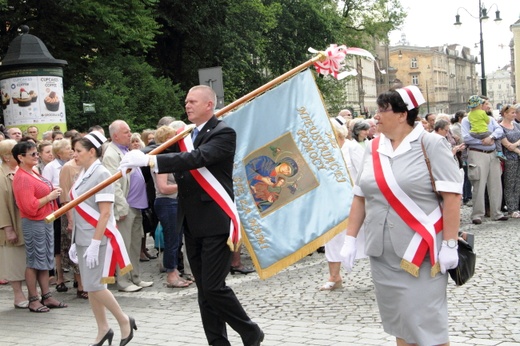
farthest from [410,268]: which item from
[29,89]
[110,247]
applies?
[29,89]

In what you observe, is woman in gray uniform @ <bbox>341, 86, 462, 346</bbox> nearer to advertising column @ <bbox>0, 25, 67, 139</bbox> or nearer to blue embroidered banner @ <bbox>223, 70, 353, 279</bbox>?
blue embroidered banner @ <bbox>223, 70, 353, 279</bbox>

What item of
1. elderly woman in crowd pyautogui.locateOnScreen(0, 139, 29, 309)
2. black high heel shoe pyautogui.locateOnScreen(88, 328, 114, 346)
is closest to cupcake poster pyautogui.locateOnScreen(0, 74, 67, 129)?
elderly woman in crowd pyautogui.locateOnScreen(0, 139, 29, 309)

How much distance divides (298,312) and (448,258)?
3.64m

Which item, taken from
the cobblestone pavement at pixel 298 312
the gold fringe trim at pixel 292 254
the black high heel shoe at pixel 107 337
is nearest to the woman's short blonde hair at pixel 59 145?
the cobblestone pavement at pixel 298 312

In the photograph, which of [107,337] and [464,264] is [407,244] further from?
[107,337]

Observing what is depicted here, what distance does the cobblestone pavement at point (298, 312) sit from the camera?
7.22 meters

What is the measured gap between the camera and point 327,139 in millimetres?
9305

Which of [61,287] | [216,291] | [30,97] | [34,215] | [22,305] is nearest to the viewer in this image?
[216,291]

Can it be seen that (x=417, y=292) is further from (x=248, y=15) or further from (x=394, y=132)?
(x=248, y=15)

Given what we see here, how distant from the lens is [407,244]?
16.5 ft

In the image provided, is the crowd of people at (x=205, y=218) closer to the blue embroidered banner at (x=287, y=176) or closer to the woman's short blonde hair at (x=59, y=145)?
the woman's short blonde hair at (x=59, y=145)

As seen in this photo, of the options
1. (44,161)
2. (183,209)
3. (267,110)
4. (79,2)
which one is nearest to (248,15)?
(79,2)

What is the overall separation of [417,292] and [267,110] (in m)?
4.36

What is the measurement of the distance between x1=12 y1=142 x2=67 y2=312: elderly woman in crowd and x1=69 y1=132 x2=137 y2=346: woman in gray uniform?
1.75m
